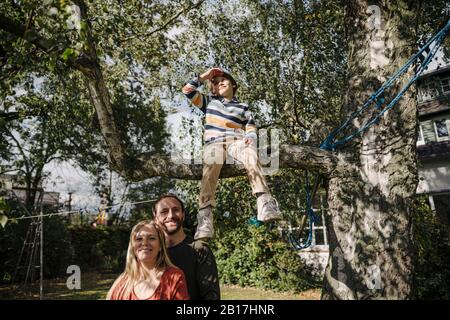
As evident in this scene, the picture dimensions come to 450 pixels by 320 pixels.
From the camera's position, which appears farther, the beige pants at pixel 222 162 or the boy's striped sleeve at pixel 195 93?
the boy's striped sleeve at pixel 195 93

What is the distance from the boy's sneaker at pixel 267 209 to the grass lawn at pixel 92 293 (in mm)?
7129

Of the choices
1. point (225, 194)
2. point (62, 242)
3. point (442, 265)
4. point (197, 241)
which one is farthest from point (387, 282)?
point (62, 242)

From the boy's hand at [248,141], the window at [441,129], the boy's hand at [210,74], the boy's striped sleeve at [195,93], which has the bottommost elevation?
the boy's hand at [248,141]

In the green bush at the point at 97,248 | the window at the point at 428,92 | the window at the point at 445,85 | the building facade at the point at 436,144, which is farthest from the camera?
the green bush at the point at 97,248

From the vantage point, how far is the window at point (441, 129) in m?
15.1

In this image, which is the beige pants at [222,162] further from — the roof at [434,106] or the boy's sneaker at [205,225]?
the roof at [434,106]

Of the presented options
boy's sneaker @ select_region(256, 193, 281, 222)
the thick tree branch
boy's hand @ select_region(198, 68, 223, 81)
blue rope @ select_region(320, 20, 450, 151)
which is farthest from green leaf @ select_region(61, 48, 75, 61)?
blue rope @ select_region(320, 20, 450, 151)

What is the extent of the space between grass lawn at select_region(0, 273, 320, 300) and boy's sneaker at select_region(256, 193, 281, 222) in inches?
281

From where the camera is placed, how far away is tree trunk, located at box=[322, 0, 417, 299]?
337 centimetres

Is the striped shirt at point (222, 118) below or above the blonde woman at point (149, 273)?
above

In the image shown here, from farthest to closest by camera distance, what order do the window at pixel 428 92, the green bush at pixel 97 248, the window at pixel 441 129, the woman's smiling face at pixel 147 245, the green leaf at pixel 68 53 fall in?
the green bush at pixel 97 248, the window at pixel 428 92, the window at pixel 441 129, the green leaf at pixel 68 53, the woman's smiling face at pixel 147 245

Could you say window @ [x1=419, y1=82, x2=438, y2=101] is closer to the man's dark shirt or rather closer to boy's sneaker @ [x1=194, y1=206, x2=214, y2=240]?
boy's sneaker @ [x1=194, y1=206, x2=214, y2=240]

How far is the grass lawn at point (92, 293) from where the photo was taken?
9.62m

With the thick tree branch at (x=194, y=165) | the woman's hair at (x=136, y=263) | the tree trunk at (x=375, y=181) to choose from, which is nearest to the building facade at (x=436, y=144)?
the tree trunk at (x=375, y=181)
